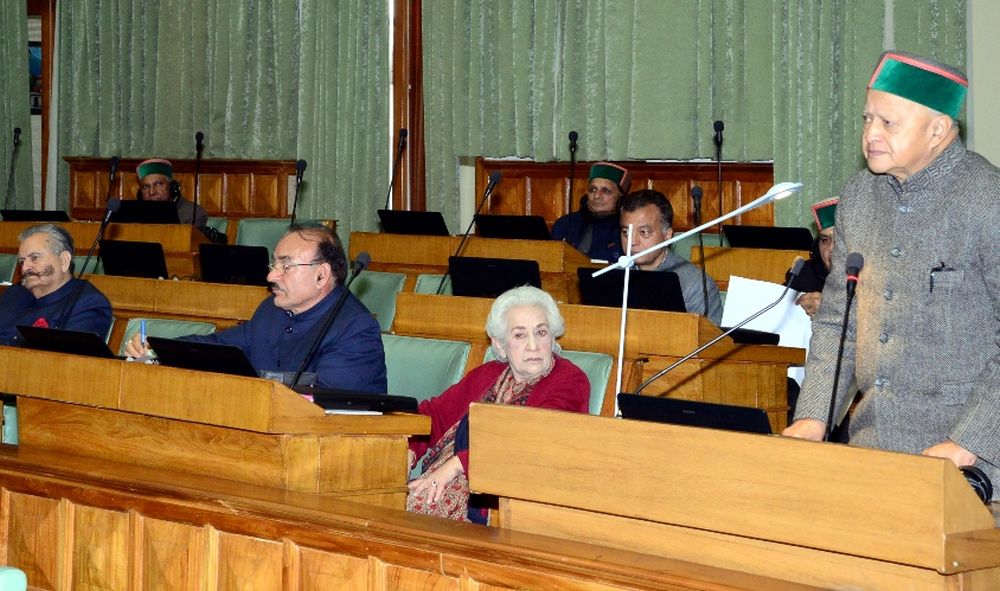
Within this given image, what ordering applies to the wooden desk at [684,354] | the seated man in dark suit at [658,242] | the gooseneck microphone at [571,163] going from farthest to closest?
the gooseneck microphone at [571,163] < the seated man in dark suit at [658,242] < the wooden desk at [684,354]

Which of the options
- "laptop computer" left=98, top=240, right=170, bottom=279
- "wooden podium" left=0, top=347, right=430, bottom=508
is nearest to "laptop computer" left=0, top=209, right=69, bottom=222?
"laptop computer" left=98, top=240, right=170, bottom=279

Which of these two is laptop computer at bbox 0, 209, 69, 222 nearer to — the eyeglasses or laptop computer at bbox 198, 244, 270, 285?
laptop computer at bbox 198, 244, 270, 285

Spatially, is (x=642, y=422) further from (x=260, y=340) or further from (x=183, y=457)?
(x=260, y=340)

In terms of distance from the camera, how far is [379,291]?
6543mm

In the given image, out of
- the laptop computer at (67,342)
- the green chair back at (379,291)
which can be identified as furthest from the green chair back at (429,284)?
the laptop computer at (67,342)

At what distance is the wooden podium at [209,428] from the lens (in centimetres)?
307

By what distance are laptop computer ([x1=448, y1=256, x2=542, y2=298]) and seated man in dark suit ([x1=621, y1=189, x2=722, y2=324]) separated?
0.56m

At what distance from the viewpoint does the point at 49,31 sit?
39.5ft

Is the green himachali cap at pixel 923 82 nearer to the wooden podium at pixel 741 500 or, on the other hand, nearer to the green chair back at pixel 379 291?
the wooden podium at pixel 741 500

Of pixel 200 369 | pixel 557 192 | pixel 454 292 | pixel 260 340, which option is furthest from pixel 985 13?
pixel 200 369

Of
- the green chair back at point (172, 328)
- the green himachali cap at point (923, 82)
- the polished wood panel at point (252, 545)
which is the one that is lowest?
the polished wood panel at point (252, 545)

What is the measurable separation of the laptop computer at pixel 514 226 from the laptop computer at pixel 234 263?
1115mm

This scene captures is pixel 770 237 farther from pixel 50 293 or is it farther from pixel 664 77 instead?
pixel 50 293

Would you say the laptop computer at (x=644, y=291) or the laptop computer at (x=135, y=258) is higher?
the laptop computer at (x=135, y=258)
